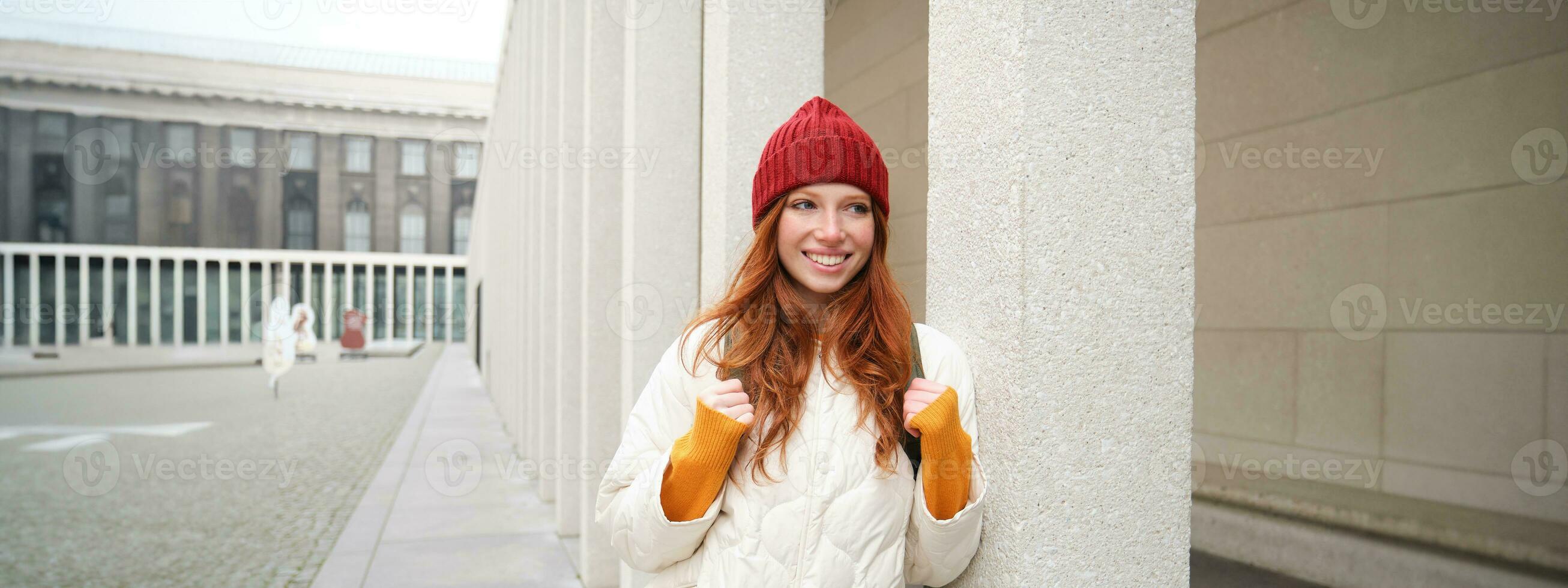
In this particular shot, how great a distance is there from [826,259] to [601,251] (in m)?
3.46

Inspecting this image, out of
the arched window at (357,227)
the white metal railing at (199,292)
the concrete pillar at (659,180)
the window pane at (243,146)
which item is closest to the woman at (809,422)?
the concrete pillar at (659,180)

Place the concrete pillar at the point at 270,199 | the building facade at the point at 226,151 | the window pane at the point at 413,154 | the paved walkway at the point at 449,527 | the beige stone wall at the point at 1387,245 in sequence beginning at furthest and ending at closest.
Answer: the window pane at the point at 413,154, the concrete pillar at the point at 270,199, the building facade at the point at 226,151, the paved walkway at the point at 449,527, the beige stone wall at the point at 1387,245

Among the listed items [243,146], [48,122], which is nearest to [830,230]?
[243,146]

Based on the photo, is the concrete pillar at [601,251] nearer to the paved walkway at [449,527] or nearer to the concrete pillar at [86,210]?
the paved walkway at [449,527]

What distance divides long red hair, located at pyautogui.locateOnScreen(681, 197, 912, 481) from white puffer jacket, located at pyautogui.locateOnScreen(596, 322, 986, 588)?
36 millimetres

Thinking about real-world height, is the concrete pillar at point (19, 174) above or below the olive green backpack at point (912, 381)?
above

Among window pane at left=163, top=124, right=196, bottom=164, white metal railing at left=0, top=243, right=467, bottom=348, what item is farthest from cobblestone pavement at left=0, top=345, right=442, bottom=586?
window pane at left=163, top=124, right=196, bottom=164

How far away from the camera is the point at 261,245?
179 feet

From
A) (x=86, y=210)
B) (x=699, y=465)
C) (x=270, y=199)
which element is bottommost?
(x=699, y=465)

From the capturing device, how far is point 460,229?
2356 inches

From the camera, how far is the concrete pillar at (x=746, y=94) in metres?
3.22

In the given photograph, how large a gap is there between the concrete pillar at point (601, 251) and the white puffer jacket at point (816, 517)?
3.13 meters

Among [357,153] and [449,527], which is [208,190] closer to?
[357,153]

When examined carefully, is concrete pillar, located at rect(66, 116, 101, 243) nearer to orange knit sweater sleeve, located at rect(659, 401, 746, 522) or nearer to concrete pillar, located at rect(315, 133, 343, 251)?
concrete pillar, located at rect(315, 133, 343, 251)
